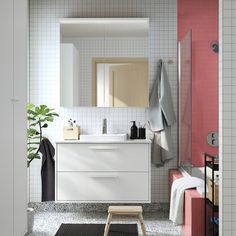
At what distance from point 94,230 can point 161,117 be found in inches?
57.4

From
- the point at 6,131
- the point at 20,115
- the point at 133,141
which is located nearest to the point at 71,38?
the point at 133,141

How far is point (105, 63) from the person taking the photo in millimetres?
4824

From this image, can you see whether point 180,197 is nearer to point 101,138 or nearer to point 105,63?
point 101,138

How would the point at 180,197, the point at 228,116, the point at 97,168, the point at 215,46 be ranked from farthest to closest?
the point at 97,168, the point at 215,46, the point at 180,197, the point at 228,116

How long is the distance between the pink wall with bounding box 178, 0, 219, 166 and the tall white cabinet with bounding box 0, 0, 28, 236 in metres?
1.80

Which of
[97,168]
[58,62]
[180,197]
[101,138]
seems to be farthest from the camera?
[58,62]

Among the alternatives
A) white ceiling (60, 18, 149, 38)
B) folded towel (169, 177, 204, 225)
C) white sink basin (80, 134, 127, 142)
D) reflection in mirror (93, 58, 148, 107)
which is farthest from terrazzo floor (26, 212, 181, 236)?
white ceiling (60, 18, 149, 38)

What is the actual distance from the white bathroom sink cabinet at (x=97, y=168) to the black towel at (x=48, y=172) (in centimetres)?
36

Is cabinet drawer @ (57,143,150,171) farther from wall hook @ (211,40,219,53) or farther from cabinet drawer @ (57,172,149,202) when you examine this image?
wall hook @ (211,40,219,53)

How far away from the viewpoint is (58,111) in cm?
493

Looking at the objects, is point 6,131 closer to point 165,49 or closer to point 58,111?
point 58,111

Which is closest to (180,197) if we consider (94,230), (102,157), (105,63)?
(94,230)

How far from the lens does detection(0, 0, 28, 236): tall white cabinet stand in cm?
248

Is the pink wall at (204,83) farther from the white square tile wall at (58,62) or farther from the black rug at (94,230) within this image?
the black rug at (94,230)
